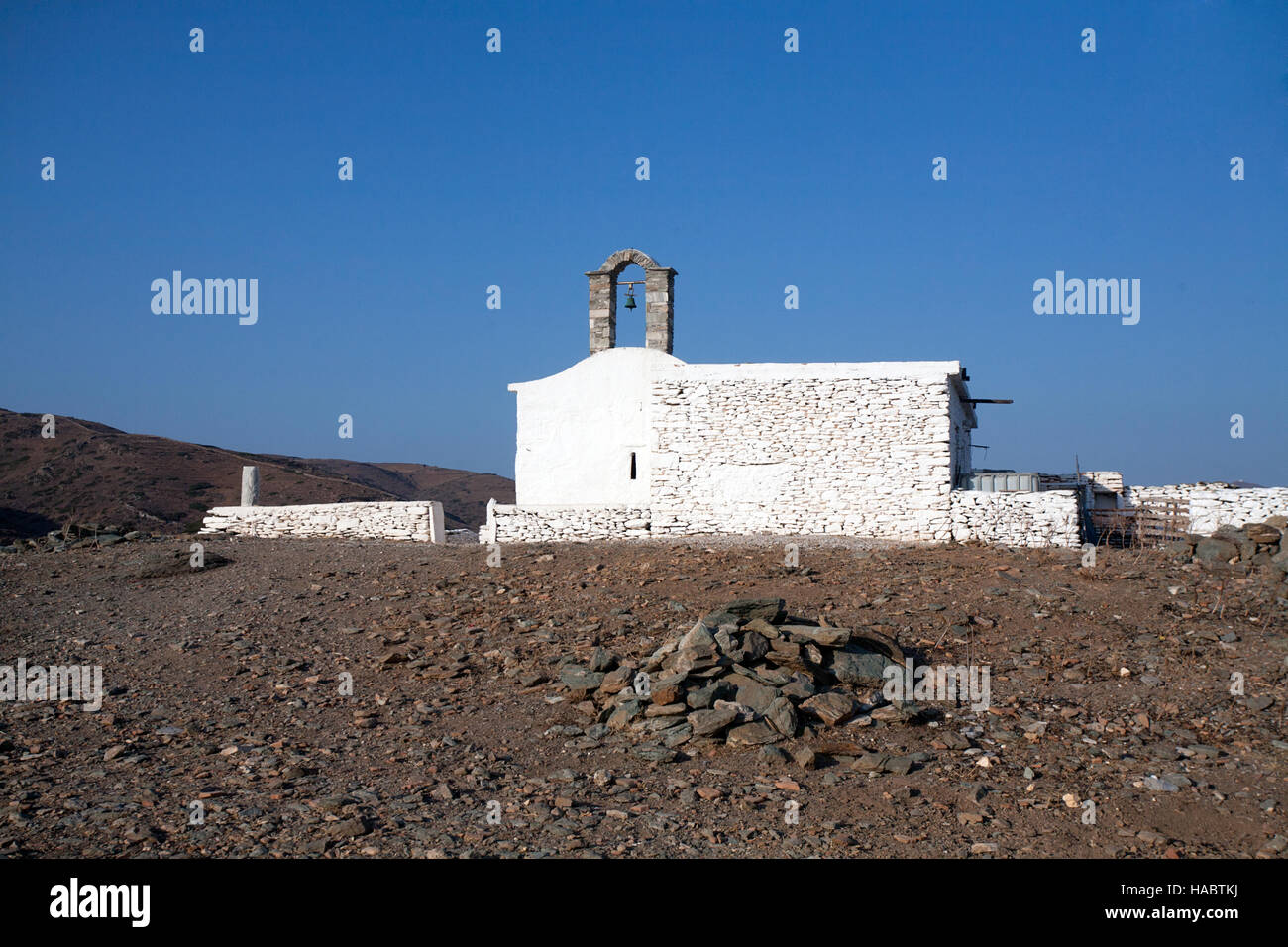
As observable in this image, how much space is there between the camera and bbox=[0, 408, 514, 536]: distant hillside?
40.9 metres

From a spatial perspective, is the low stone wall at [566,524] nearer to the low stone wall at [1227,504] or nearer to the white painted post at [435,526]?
the white painted post at [435,526]

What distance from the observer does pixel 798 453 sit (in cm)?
1947

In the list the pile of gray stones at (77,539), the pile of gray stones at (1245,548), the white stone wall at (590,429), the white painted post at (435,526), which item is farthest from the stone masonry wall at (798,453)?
the pile of gray stones at (77,539)

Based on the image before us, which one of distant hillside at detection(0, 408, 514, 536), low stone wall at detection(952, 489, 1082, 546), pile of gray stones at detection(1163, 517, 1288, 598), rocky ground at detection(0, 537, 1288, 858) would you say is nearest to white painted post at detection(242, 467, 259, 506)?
rocky ground at detection(0, 537, 1288, 858)

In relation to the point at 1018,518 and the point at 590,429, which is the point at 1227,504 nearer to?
the point at 1018,518

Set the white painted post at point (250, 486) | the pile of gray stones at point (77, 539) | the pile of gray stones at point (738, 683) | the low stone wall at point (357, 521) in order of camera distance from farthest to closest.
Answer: the white painted post at point (250, 486)
the low stone wall at point (357, 521)
the pile of gray stones at point (77, 539)
the pile of gray stones at point (738, 683)

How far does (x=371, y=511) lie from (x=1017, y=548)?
Result: 1382 centimetres

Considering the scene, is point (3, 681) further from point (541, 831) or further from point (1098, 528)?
point (1098, 528)

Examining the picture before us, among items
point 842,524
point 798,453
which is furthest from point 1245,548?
point 798,453

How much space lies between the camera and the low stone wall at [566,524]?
66.1ft

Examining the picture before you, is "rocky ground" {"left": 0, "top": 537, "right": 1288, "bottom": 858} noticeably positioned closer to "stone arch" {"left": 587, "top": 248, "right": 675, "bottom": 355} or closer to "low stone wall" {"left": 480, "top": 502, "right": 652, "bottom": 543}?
"low stone wall" {"left": 480, "top": 502, "right": 652, "bottom": 543}

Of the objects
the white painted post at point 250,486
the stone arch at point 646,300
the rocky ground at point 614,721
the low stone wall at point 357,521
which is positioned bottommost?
the rocky ground at point 614,721
